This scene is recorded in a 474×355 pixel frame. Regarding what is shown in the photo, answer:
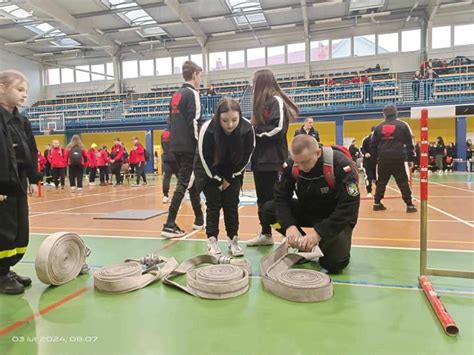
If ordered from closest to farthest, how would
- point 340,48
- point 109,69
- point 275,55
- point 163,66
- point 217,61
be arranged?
1. point 340,48
2. point 275,55
3. point 217,61
4. point 163,66
5. point 109,69

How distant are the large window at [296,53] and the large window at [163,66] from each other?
8.15 m

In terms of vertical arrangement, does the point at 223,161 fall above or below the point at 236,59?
below

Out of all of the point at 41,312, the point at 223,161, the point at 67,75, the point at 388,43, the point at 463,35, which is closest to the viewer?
the point at 41,312

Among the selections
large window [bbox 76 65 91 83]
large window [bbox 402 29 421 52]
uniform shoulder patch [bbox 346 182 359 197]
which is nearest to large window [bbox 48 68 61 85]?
large window [bbox 76 65 91 83]

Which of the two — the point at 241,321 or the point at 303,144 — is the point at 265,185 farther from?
the point at 241,321

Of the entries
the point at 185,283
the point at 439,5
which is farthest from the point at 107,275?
the point at 439,5

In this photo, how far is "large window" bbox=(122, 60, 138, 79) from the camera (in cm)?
2525

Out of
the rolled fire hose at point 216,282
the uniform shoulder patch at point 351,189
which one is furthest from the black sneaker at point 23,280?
the uniform shoulder patch at point 351,189

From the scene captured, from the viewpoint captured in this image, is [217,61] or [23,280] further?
[217,61]

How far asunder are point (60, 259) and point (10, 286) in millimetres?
333

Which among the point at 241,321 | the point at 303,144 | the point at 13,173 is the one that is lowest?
the point at 241,321

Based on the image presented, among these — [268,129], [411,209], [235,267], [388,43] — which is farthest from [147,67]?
[235,267]

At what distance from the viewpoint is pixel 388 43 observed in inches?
828

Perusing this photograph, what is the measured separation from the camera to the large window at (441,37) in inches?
784
